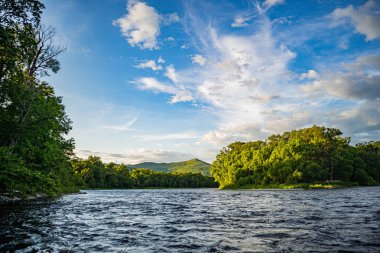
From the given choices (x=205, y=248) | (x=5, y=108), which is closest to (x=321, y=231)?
(x=205, y=248)

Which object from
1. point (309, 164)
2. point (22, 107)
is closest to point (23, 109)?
point (22, 107)

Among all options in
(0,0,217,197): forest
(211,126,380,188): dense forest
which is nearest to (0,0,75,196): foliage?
(0,0,217,197): forest

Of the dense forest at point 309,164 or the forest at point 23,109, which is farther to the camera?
the dense forest at point 309,164

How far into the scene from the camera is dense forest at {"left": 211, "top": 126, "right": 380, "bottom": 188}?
114 meters

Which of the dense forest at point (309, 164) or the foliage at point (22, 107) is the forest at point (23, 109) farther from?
the dense forest at point (309, 164)

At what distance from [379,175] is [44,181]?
142009 millimetres

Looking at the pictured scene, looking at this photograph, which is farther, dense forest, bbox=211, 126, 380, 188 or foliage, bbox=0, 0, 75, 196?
dense forest, bbox=211, 126, 380, 188

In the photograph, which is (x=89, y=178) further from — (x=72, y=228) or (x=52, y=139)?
(x=72, y=228)

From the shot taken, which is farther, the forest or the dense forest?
the dense forest

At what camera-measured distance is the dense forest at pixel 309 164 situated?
114 meters

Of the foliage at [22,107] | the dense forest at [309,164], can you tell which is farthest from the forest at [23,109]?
the dense forest at [309,164]

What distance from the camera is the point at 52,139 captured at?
141ft

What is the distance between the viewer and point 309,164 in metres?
113

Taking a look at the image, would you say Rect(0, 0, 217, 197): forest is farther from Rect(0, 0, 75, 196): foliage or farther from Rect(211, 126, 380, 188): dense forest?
Rect(211, 126, 380, 188): dense forest
